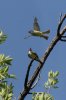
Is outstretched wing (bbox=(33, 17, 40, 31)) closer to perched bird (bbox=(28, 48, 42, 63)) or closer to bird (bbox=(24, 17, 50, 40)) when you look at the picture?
bird (bbox=(24, 17, 50, 40))

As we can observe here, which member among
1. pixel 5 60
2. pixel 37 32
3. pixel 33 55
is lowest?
pixel 5 60

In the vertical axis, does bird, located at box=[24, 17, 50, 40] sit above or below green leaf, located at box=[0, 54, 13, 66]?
above

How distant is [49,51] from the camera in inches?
55.0

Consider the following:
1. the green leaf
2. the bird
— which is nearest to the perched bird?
the bird

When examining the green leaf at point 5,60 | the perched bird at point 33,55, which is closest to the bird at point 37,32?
the perched bird at point 33,55

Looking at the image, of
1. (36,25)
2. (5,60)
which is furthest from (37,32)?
(5,60)

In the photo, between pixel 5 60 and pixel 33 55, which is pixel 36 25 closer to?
pixel 33 55

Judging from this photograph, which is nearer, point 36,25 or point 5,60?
point 36,25

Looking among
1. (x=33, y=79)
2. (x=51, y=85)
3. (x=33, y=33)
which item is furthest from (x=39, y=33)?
(x=51, y=85)

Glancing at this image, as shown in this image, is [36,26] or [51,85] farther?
[51,85]

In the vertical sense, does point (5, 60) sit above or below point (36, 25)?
below

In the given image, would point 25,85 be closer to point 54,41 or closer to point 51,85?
point 54,41

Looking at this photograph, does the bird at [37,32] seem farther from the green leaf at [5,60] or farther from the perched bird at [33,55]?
the green leaf at [5,60]

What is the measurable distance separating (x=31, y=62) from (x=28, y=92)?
168 millimetres
